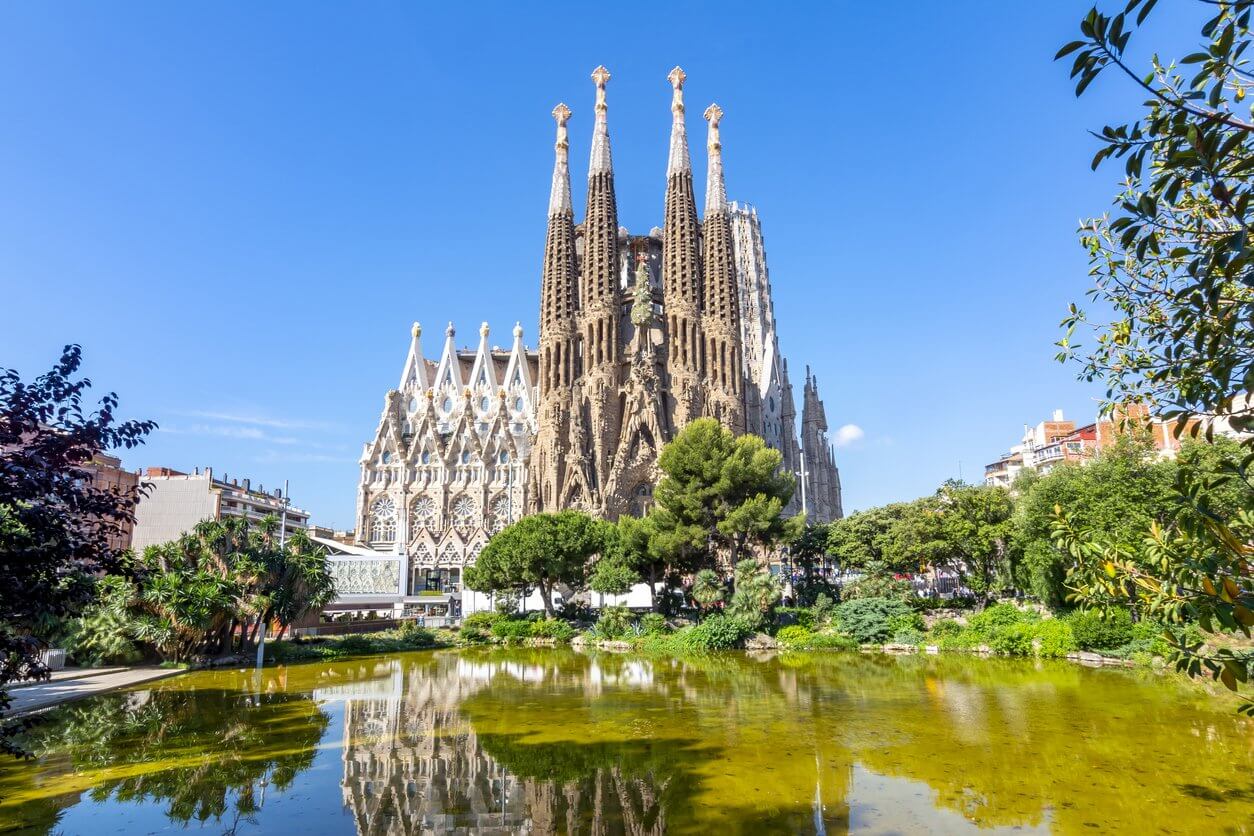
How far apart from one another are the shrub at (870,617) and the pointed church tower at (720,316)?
69.3ft

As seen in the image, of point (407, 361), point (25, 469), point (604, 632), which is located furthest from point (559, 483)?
point (25, 469)

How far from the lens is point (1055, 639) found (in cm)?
2344

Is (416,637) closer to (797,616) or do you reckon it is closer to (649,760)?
(797,616)

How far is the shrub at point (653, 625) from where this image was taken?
1246 inches

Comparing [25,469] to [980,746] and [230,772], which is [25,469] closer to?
[230,772]

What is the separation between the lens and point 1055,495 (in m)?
27.1

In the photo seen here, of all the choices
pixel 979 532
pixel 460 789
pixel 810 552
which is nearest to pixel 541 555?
pixel 810 552

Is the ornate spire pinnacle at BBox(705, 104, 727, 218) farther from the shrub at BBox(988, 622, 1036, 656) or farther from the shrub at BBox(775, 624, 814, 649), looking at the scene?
the shrub at BBox(988, 622, 1036, 656)

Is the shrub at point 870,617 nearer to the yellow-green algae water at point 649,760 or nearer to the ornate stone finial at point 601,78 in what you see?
the yellow-green algae water at point 649,760

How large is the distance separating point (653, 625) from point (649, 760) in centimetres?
2157

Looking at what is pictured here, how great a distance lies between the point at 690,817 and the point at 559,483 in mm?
41122

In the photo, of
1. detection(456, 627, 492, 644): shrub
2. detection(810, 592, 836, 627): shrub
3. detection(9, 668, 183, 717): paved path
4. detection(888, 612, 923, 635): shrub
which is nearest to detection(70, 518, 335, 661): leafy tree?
detection(9, 668, 183, 717): paved path

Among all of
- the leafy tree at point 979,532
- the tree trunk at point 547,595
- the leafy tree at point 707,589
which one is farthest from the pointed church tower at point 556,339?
the leafy tree at point 979,532

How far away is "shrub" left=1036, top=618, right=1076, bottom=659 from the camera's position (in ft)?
75.5
